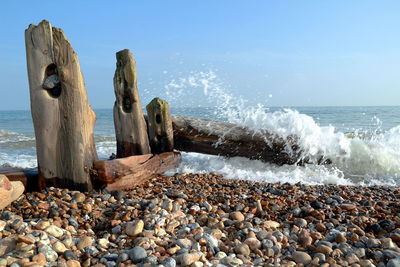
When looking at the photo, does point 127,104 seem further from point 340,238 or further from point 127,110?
point 340,238

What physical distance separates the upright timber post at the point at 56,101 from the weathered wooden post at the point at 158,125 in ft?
8.89

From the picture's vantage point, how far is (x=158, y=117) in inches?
288

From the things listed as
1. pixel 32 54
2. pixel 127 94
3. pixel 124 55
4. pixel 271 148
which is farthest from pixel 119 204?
pixel 271 148

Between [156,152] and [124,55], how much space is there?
2.05 meters

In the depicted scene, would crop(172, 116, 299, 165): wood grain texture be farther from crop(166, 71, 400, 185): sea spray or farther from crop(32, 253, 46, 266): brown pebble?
crop(32, 253, 46, 266): brown pebble

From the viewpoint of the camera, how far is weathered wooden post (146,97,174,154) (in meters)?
7.28

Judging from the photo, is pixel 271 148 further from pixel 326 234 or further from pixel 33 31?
pixel 33 31

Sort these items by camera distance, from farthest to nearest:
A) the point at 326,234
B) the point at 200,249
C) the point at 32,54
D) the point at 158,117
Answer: the point at 158,117 < the point at 32,54 < the point at 326,234 < the point at 200,249

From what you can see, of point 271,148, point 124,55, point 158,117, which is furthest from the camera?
point 271,148

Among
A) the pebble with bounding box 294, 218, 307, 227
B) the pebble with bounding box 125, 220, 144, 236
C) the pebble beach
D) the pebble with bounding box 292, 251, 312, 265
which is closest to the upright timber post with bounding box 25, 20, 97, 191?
the pebble beach

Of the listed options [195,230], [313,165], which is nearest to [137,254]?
[195,230]

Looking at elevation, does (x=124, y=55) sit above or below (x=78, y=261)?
above

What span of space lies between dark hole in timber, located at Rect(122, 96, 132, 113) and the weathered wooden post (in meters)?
0.81

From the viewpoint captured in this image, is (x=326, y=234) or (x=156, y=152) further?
(x=156, y=152)
